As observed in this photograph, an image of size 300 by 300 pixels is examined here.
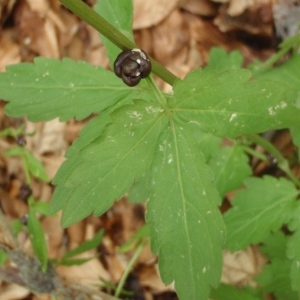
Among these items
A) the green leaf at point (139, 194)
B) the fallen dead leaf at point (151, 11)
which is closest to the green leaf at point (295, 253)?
the green leaf at point (139, 194)

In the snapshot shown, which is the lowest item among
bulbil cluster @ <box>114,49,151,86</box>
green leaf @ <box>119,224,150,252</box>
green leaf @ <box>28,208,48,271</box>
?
green leaf @ <box>119,224,150,252</box>

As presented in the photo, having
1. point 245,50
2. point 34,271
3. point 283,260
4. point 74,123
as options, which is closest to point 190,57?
point 245,50

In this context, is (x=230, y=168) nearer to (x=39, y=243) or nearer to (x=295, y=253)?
(x=295, y=253)

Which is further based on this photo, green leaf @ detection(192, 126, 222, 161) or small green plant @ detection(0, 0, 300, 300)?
green leaf @ detection(192, 126, 222, 161)

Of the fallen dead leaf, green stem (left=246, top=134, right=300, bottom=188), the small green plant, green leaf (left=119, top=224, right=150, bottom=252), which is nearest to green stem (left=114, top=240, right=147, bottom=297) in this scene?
green leaf (left=119, top=224, right=150, bottom=252)

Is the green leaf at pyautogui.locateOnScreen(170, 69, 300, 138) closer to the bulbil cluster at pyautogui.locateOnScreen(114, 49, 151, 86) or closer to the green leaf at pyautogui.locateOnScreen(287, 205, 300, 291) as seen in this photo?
the bulbil cluster at pyautogui.locateOnScreen(114, 49, 151, 86)

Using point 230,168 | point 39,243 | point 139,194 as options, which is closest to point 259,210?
point 230,168

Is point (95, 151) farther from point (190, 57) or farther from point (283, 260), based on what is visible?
point (190, 57)
